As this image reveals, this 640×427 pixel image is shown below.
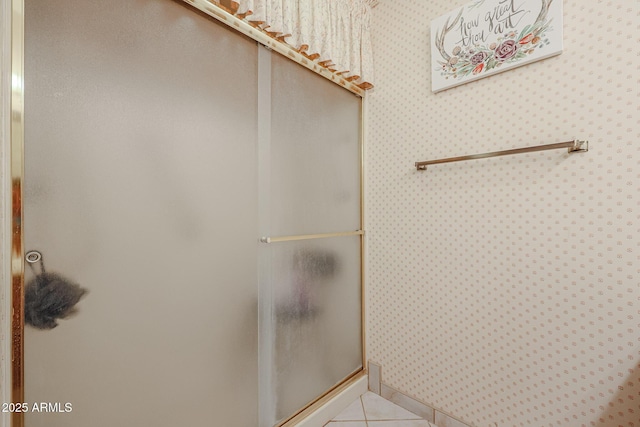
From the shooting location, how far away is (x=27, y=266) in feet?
2.50

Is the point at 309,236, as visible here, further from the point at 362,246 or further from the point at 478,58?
the point at 478,58

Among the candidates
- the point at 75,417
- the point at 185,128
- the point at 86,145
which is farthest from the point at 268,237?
the point at 75,417

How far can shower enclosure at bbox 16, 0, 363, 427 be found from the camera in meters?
0.81

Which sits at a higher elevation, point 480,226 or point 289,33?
point 289,33

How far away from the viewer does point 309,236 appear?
4.95 ft

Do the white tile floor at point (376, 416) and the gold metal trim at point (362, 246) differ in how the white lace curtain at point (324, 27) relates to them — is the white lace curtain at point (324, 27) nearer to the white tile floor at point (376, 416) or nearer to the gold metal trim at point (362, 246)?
the gold metal trim at point (362, 246)

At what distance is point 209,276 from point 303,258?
0.50 meters

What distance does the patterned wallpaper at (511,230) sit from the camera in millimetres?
1078

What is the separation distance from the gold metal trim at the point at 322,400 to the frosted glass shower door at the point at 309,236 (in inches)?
1.0

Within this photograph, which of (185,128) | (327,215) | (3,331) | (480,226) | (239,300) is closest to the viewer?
(3,331)

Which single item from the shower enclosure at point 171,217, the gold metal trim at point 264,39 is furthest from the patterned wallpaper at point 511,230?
the shower enclosure at point 171,217

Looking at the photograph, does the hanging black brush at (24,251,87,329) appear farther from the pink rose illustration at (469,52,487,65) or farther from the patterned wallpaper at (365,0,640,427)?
the pink rose illustration at (469,52,487,65)

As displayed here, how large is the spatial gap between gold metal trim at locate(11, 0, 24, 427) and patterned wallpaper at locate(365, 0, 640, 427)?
1.53 m

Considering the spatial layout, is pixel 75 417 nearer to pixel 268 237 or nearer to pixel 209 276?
pixel 209 276
